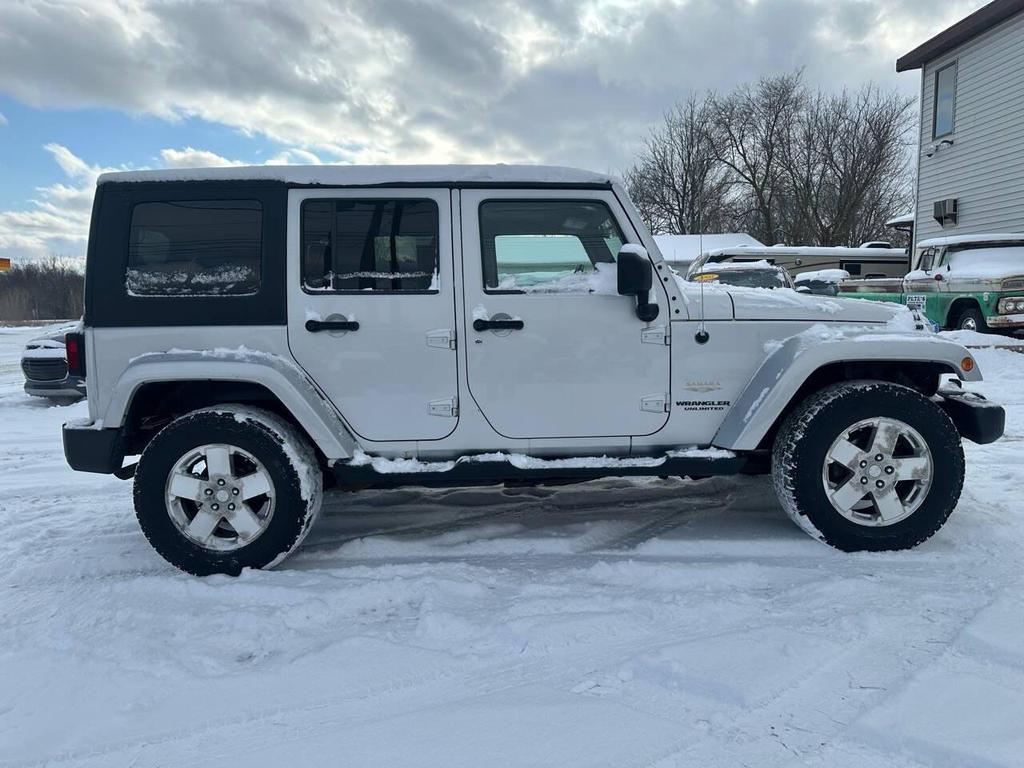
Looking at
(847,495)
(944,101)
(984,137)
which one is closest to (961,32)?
(944,101)

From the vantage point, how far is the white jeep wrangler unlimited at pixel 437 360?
3.12m

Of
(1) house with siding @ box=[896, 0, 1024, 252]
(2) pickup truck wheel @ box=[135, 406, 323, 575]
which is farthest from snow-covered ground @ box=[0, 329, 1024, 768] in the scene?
(1) house with siding @ box=[896, 0, 1024, 252]

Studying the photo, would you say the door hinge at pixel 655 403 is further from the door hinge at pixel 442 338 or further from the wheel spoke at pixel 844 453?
the door hinge at pixel 442 338

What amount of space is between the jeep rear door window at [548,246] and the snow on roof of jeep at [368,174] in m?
0.13

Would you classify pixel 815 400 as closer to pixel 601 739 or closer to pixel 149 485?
pixel 601 739

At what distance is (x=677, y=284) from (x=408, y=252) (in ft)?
4.48

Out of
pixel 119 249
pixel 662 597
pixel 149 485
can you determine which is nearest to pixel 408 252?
pixel 119 249

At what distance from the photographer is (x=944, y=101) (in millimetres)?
16578

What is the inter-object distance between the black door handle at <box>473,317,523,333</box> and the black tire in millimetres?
11805

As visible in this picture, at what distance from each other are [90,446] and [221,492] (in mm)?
659

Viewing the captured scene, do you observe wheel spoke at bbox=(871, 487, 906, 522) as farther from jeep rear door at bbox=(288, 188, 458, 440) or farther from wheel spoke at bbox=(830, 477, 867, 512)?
jeep rear door at bbox=(288, 188, 458, 440)

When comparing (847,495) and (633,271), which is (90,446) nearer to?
(633,271)

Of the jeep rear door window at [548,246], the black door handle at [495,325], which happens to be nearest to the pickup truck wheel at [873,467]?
the jeep rear door window at [548,246]

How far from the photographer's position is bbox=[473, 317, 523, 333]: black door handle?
318 cm
